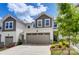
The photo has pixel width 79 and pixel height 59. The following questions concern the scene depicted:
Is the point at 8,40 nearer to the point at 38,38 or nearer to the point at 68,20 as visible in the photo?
the point at 38,38

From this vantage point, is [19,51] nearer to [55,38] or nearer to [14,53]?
[14,53]

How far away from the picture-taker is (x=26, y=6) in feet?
17.1

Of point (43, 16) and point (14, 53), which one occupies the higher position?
point (43, 16)

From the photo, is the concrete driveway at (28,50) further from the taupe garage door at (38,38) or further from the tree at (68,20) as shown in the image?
the tree at (68,20)

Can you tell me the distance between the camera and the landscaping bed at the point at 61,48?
16.9 ft

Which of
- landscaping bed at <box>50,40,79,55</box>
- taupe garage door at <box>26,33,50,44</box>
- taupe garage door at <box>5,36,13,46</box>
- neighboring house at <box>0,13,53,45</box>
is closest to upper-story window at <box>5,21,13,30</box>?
neighboring house at <box>0,13,53,45</box>

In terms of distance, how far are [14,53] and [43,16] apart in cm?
91

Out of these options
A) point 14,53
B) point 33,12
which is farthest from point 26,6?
point 14,53

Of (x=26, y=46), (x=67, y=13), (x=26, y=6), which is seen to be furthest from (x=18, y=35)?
(x=67, y=13)

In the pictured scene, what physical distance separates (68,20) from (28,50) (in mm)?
964

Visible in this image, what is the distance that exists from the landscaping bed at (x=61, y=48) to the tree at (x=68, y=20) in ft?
0.43

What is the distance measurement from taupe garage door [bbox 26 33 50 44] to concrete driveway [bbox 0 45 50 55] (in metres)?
0.11

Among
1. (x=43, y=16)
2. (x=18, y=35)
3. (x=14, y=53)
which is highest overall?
(x=43, y=16)

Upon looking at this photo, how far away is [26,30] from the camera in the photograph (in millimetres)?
5285
